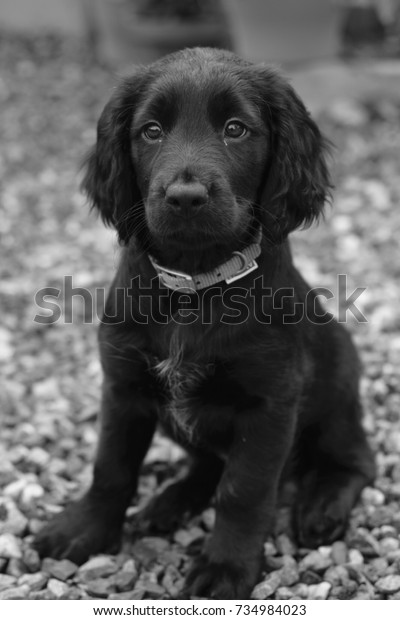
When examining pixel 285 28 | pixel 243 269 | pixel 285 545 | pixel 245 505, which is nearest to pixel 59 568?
pixel 245 505

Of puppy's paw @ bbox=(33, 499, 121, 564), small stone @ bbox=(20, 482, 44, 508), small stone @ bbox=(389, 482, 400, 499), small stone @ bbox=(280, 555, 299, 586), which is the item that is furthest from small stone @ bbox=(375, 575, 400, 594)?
small stone @ bbox=(20, 482, 44, 508)

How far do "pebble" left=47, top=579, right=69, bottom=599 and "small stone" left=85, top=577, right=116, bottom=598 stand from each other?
0.07 m

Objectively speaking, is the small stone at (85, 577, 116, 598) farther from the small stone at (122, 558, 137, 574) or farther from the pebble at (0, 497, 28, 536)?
the pebble at (0, 497, 28, 536)

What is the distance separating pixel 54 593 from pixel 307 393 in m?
0.95

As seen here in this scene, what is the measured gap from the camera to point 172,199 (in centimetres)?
230

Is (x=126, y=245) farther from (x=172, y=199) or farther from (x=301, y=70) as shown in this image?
(x=301, y=70)

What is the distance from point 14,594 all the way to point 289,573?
80 cm

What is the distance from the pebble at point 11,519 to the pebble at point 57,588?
295mm

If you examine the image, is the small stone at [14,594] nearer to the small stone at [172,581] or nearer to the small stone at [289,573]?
the small stone at [172,581]

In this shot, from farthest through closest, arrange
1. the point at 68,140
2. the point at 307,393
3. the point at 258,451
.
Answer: the point at 68,140 → the point at 307,393 → the point at 258,451

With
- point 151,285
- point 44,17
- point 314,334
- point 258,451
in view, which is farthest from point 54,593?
point 44,17

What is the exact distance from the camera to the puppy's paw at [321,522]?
9.43 ft

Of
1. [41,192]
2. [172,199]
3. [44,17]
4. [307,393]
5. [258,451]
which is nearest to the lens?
[172,199]

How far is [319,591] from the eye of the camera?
262 centimetres
